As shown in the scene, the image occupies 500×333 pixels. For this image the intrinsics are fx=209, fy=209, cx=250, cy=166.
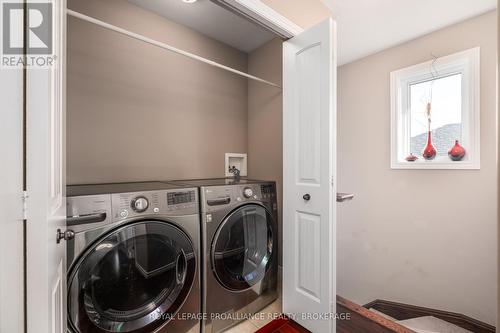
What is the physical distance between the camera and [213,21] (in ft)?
6.44

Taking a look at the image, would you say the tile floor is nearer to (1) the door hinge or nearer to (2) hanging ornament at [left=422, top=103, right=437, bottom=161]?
(1) the door hinge

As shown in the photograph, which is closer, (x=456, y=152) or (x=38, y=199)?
(x=38, y=199)

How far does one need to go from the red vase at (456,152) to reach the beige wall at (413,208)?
0.41 feet

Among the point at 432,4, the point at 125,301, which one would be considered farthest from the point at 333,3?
the point at 125,301

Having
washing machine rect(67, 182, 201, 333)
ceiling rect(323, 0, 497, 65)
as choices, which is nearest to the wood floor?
washing machine rect(67, 182, 201, 333)

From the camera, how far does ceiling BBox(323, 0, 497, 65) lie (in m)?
1.73

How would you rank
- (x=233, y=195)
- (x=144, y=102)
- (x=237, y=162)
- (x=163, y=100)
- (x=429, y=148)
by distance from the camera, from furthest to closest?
1. (x=237, y=162)
2. (x=429, y=148)
3. (x=163, y=100)
4. (x=144, y=102)
5. (x=233, y=195)

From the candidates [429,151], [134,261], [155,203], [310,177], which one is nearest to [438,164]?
[429,151]

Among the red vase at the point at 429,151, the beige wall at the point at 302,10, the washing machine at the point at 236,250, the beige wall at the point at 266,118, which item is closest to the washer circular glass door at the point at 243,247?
the washing machine at the point at 236,250

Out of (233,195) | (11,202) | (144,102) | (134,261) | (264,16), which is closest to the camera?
(11,202)

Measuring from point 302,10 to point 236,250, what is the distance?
1.90 metres

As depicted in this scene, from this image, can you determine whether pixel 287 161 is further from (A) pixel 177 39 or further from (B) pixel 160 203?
(A) pixel 177 39

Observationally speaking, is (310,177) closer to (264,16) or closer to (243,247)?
(243,247)

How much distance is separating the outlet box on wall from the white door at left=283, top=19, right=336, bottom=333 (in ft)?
2.84
